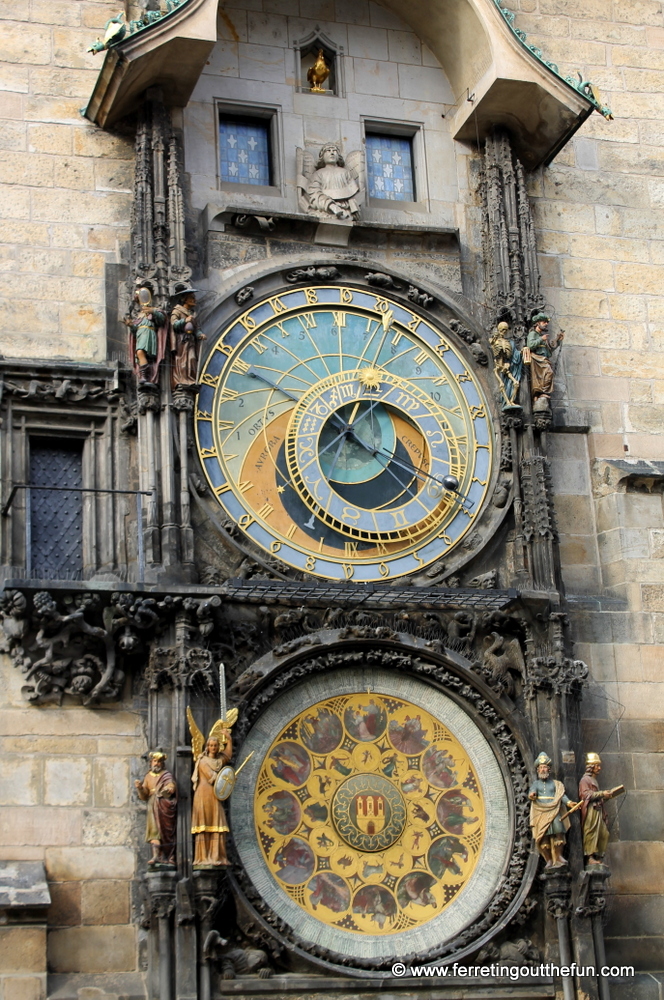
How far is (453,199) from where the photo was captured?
46.8 ft

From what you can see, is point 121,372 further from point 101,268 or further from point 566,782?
point 566,782

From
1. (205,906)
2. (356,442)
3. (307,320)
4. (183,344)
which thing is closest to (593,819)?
(205,906)

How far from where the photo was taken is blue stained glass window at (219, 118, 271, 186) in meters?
13.9

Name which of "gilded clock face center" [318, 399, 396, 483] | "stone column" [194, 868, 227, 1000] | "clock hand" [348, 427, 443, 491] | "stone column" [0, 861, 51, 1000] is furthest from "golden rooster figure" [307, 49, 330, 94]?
"stone column" [0, 861, 51, 1000]

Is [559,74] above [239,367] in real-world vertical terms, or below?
above

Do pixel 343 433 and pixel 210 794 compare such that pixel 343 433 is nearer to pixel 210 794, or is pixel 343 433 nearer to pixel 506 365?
pixel 506 365

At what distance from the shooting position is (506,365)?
44.2 feet

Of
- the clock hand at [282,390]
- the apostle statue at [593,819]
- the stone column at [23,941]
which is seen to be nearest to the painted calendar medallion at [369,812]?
the apostle statue at [593,819]

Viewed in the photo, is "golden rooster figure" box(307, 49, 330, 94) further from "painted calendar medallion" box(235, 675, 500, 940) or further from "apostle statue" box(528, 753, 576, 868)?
"apostle statue" box(528, 753, 576, 868)

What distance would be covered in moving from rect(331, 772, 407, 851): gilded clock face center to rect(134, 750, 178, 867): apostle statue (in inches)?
48.6

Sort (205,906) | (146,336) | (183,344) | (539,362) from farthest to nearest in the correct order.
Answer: (539,362)
(183,344)
(146,336)
(205,906)

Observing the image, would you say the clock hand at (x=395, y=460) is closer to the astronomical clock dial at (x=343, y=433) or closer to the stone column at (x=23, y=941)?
the astronomical clock dial at (x=343, y=433)

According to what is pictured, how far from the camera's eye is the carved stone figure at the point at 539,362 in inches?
529

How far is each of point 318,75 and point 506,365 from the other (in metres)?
2.81
